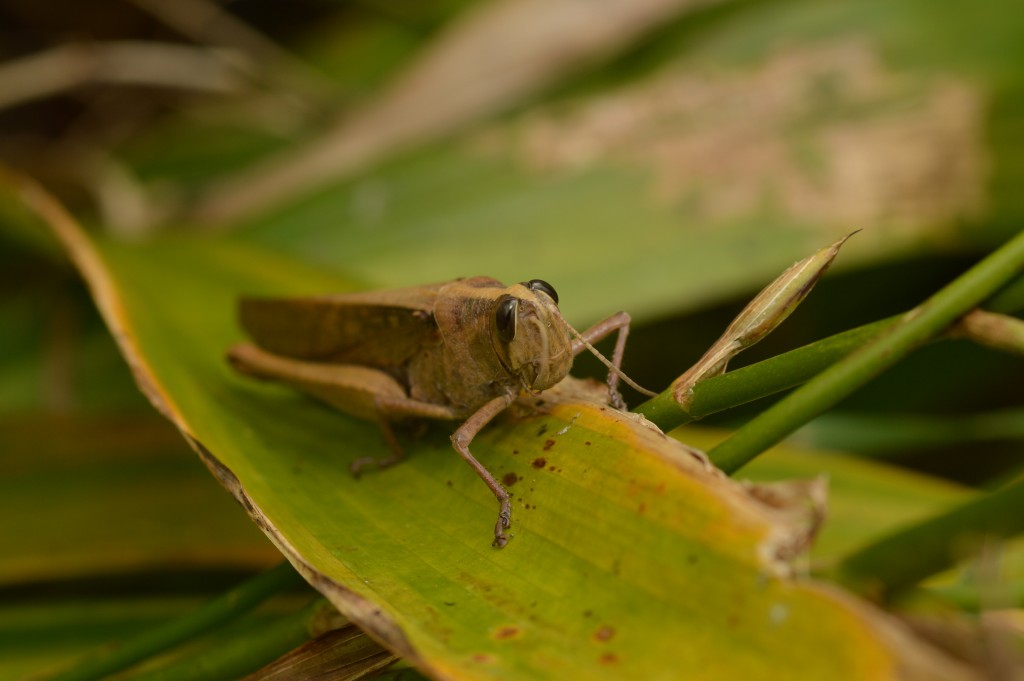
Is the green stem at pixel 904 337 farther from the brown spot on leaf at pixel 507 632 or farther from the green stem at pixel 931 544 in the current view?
the brown spot on leaf at pixel 507 632

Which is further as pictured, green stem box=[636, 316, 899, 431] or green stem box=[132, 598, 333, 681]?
green stem box=[132, 598, 333, 681]

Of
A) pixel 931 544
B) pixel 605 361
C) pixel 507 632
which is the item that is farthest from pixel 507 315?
pixel 931 544

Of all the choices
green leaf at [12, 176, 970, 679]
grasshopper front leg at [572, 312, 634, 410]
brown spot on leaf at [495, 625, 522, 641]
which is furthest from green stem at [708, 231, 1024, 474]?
grasshopper front leg at [572, 312, 634, 410]

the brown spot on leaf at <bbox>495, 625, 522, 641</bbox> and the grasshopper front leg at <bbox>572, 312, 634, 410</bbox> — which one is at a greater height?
the grasshopper front leg at <bbox>572, 312, 634, 410</bbox>

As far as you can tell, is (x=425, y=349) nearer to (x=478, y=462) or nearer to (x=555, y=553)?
(x=478, y=462)

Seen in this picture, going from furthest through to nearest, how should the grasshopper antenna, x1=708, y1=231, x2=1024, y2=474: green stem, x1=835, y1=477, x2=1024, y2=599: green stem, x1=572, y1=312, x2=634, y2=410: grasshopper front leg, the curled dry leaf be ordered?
x1=572, y1=312, x2=634, y2=410: grasshopper front leg → the grasshopper antenna → the curled dry leaf → x1=708, y1=231, x2=1024, y2=474: green stem → x1=835, y1=477, x2=1024, y2=599: green stem

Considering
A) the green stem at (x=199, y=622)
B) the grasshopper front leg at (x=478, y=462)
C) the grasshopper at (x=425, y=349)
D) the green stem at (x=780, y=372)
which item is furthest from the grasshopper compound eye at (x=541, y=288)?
the green stem at (x=199, y=622)

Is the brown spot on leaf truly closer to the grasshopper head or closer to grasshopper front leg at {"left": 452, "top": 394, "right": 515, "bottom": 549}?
grasshopper front leg at {"left": 452, "top": 394, "right": 515, "bottom": 549}
